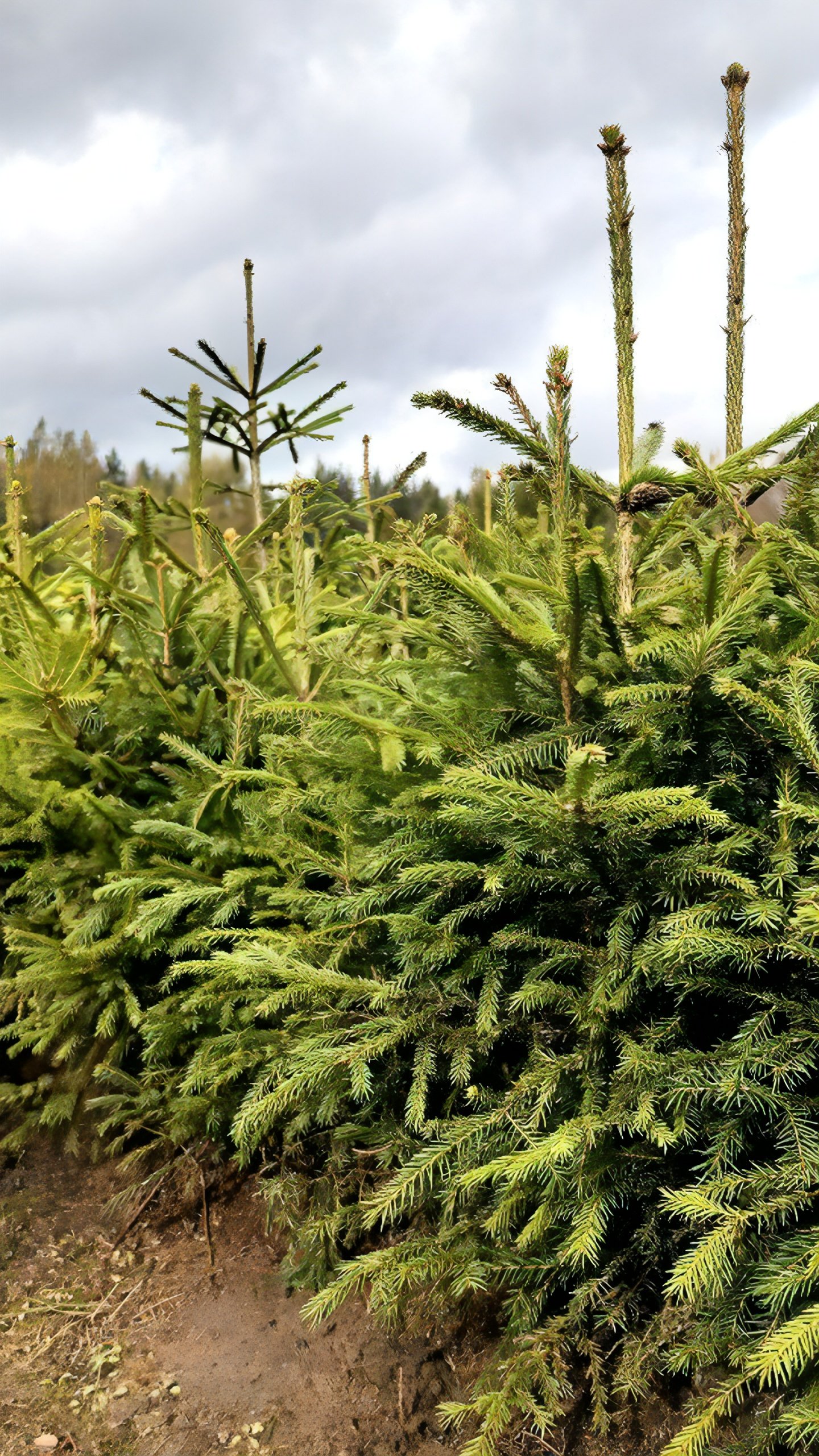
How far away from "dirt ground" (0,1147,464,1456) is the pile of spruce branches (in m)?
0.16

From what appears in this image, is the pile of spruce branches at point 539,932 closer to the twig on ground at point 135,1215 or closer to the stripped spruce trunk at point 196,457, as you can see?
the twig on ground at point 135,1215

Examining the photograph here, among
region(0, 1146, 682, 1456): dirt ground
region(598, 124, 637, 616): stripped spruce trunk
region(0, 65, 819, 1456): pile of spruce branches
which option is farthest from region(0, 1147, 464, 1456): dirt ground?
region(598, 124, 637, 616): stripped spruce trunk

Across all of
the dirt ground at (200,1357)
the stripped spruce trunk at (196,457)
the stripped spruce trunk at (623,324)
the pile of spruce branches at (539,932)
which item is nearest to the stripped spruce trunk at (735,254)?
the pile of spruce branches at (539,932)

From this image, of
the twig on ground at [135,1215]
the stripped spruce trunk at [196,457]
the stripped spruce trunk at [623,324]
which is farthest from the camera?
the stripped spruce trunk at [196,457]

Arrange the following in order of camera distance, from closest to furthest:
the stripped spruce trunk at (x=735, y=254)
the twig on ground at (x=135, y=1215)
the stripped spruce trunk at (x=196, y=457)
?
the stripped spruce trunk at (x=735, y=254), the twig on ground at (x=135, y=1215), the stripped spruce trunk at (x=196, y=457)

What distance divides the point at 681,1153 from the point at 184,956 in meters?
1.79

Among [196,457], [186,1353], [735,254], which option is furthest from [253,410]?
[186,1353]

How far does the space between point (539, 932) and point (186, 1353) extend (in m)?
1.57

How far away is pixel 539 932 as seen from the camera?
90.5 inches

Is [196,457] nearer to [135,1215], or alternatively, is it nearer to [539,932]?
[539,932]

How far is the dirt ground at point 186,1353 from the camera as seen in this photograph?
236cm

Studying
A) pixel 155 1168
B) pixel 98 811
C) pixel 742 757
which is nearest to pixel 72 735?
pixel 98 811

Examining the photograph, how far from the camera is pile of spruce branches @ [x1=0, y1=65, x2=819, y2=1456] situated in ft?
6.18

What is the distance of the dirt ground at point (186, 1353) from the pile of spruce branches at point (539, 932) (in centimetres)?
16
